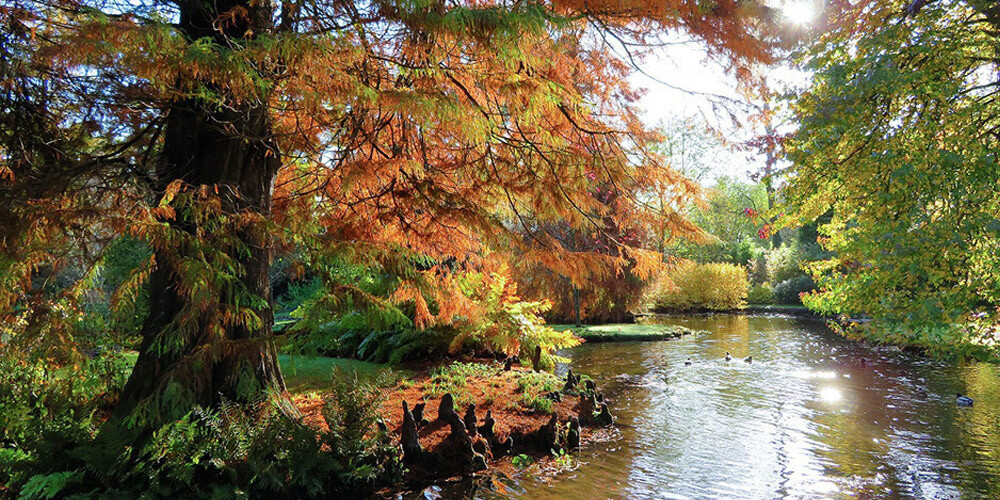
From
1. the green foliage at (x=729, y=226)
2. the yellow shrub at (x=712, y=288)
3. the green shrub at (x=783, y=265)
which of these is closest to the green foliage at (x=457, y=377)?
the green foliage at (x=729, y=226)

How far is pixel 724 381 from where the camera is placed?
33.3 ft

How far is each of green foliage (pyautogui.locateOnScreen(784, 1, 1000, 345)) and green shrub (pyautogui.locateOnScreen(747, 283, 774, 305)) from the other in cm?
2221

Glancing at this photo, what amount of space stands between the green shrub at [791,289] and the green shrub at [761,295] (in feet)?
1.28

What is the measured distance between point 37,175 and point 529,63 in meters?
3.84

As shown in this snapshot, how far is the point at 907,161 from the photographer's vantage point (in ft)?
24.7

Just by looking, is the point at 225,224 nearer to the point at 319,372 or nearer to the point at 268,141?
the point at 268,141

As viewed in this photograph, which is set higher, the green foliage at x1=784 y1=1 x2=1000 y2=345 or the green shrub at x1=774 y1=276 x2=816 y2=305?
the green foliage at x1=784 y1=1 x2=1000 y2=345

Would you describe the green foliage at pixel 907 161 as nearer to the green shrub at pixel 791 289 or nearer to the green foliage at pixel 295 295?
the green foliage at pixel 295 295

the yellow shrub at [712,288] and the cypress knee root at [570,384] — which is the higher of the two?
the yellow shrub at [712,288]

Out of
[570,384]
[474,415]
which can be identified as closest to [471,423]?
[474,415]

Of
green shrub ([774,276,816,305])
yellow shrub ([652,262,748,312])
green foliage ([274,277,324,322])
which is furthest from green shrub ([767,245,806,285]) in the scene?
green foliage ([274,277,324,322])

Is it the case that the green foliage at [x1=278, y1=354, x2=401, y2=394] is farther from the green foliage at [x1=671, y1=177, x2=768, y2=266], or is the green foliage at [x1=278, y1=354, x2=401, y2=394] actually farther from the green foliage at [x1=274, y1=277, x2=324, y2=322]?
the green foliage at [x1=671, y1=177, x2=768, y2=266]

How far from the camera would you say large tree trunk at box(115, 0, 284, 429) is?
4258 millimetres

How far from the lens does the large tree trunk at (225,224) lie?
4.26 meters
